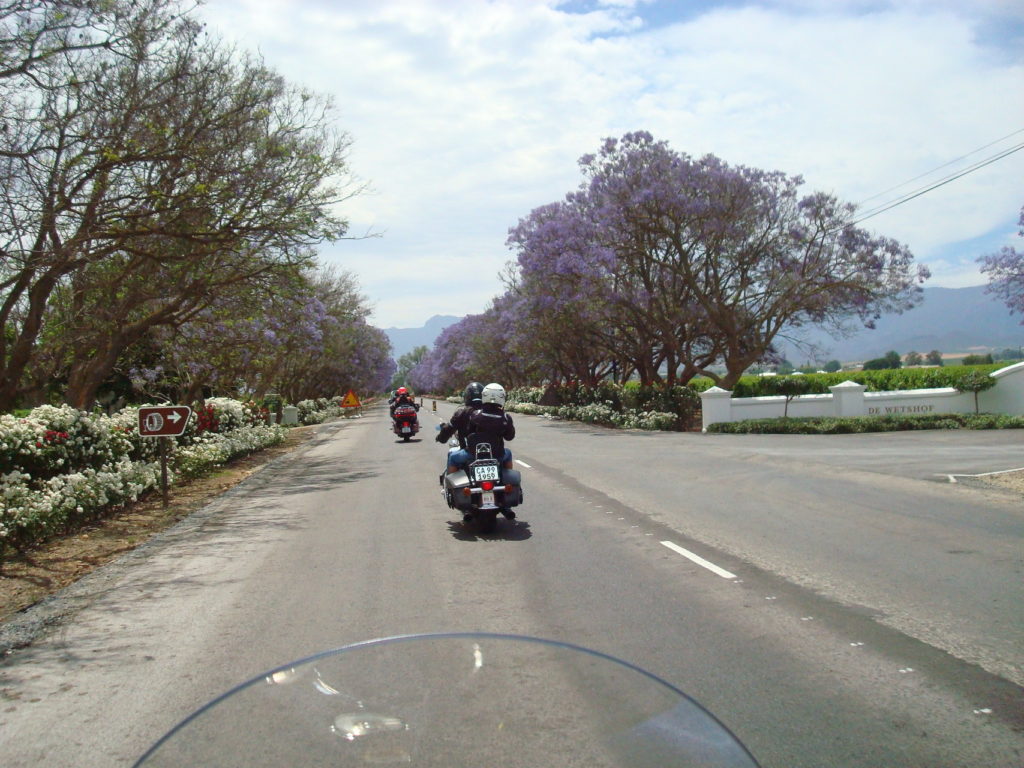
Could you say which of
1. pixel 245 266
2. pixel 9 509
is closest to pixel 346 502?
pixel 9 509

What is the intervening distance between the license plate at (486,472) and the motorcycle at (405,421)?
19.1 m

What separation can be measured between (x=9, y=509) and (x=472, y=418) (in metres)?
5.17

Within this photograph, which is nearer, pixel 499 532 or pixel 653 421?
pixel 499 532

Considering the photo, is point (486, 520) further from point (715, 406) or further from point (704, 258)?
point (704, 258)

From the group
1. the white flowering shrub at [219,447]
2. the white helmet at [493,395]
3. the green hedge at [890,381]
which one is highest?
the green hedge at [890,381]

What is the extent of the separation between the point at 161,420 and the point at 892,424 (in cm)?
2054

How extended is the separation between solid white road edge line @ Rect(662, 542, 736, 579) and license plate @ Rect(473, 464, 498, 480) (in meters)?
2.22

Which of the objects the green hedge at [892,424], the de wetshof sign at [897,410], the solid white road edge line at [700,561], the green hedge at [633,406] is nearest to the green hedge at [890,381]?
the green hedge at [633,406]

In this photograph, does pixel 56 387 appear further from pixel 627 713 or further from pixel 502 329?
pixel 627 713

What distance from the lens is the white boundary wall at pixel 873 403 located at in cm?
2702

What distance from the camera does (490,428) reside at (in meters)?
10.2

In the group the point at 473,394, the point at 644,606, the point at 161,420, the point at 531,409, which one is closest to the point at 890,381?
the point at 531,409

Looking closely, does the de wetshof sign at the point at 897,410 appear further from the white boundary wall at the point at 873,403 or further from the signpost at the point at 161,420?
the signpost at the point at 161,420

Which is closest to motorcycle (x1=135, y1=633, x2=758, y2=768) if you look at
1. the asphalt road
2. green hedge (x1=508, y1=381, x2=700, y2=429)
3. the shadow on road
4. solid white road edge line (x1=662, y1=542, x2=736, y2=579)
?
the asphalt road
